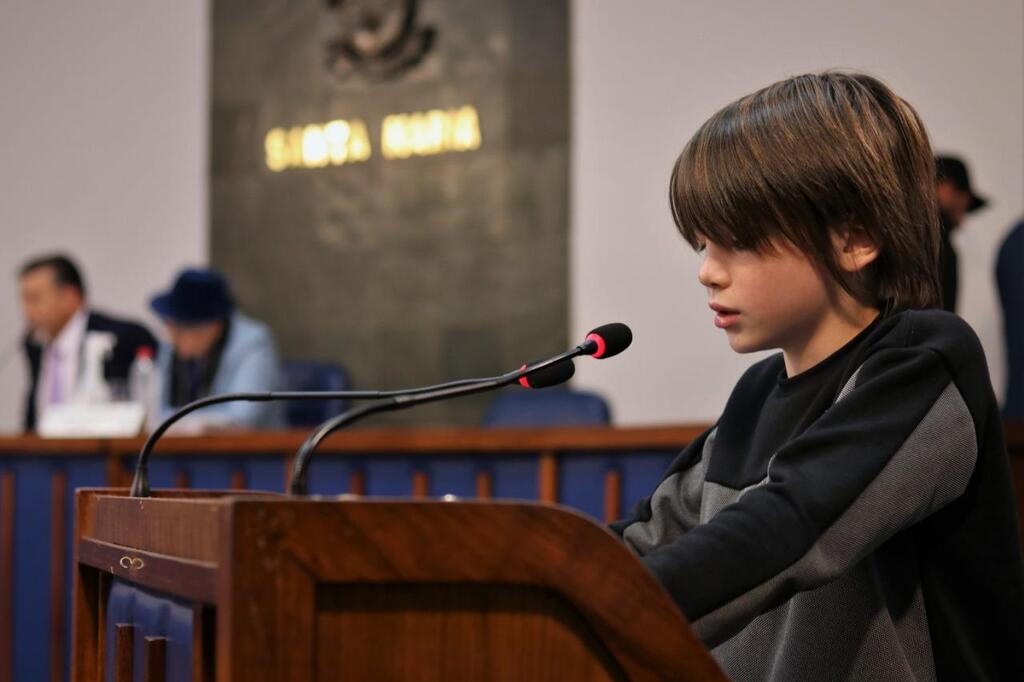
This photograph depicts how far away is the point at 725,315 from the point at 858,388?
20 centimetres

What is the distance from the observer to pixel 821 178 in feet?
4.50

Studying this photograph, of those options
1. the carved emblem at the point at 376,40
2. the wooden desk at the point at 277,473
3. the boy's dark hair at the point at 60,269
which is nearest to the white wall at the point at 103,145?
the boy's dark hair at the point at 60,269

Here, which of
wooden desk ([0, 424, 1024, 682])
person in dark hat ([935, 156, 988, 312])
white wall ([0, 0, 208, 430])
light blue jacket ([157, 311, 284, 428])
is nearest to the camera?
wooden desk ([0, 424, 1024, 682])

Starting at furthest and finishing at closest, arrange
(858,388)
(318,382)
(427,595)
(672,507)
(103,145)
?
1. (103,145)
2. (318,382)
3. (672,507)
4. (858,388)
5. (427,595)

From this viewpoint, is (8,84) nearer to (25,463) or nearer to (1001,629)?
(25,463)

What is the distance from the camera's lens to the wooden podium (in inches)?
35.7

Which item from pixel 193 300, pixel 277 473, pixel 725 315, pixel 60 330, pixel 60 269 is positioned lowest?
pixel 277 473

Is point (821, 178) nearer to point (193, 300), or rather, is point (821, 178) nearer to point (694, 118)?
point (193, 300)

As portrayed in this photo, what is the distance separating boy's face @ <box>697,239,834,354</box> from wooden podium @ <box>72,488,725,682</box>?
51cm

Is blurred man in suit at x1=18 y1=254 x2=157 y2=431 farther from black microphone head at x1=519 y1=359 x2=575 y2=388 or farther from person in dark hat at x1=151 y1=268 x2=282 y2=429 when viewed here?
black microphone head at x1=519 y1=359 x2=575 y2=388

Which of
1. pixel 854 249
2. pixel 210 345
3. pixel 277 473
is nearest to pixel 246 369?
pixel 210 345

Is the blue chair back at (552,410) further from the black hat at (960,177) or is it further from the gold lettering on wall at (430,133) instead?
the gold lettering on wall at (430,133)

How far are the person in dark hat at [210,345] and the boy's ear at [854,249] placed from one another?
4.29 m

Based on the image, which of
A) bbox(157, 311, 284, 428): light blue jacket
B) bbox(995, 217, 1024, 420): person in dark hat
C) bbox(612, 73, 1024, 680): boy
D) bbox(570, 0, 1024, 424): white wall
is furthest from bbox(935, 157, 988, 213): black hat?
bbox(612, 73, 1024, 680): boy
